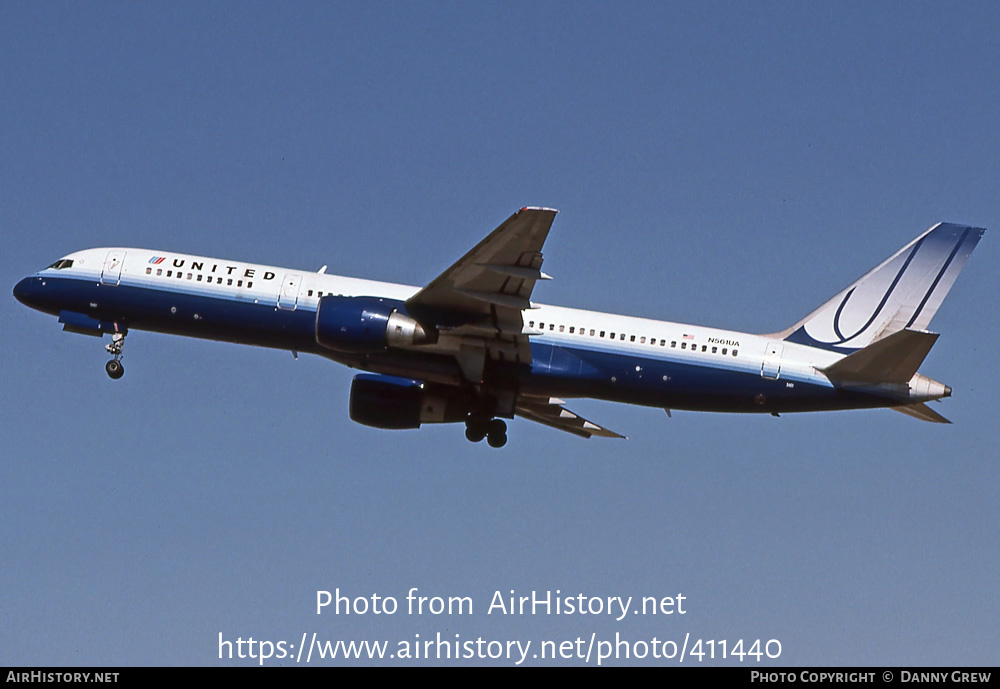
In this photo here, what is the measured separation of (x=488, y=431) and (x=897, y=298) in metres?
14.9

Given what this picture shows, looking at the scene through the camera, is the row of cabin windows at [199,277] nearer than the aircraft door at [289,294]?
No

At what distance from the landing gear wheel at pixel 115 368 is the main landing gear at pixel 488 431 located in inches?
488

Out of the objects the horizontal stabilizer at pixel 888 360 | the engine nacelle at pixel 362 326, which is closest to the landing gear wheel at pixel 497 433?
the engine nacelle at pixel 362 326

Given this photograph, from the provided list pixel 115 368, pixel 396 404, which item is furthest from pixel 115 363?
pixel 396 404

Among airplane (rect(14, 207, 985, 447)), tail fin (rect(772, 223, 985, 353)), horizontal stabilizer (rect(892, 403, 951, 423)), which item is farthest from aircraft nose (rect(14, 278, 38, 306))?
horizontal stabilizer (rect(892, 403, 951, 423))

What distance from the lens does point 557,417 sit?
171 ft

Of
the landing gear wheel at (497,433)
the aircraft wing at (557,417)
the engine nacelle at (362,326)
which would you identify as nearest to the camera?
the engine nacelle at (362,326)

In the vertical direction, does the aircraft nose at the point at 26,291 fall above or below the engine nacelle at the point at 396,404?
above

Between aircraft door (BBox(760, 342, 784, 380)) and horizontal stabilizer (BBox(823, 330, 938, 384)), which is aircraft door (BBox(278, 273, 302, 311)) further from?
horizontal stabilizer (BBox(823, 330, 938, 384))

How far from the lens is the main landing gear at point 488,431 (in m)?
47.2

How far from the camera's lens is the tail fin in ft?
151

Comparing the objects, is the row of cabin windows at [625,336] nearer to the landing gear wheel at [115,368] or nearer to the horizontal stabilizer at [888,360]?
the horizontal stabilizer at [888,360]

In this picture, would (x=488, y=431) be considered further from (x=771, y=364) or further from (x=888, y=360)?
(x=888, y=360)

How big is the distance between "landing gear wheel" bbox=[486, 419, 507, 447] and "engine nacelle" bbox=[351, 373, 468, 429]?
118 centimetres
